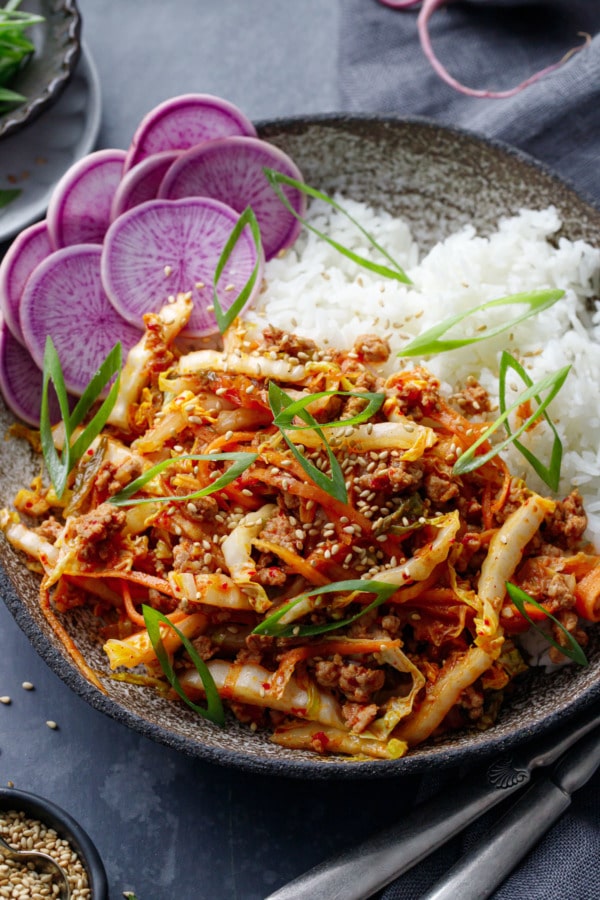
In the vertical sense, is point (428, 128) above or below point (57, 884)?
above

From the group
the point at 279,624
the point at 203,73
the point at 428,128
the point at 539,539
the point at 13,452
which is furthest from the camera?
the point at 203,73


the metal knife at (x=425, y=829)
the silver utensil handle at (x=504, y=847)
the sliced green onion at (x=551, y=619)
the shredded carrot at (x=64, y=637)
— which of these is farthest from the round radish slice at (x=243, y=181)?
the silver utensil handle at (x=504, y=847)

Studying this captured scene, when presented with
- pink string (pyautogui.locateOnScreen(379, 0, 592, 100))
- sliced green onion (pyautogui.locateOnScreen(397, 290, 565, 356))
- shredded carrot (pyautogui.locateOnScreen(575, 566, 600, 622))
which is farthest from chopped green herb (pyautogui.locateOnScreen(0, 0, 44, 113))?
shredded carrot (pyautogui.locateOnScreen(575, 566, 600, 622))

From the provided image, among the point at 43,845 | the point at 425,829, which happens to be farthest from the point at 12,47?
the point at 425,829

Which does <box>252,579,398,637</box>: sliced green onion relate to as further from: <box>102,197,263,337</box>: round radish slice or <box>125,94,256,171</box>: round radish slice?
<box>125,94,256,171</box>: round radish slice

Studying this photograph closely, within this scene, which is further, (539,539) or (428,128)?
(428,128)

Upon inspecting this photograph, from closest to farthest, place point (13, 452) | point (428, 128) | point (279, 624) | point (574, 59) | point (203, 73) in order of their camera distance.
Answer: point (279, 624), point (13, 452), point (428, 128), point (574, 59), point (203, 73)

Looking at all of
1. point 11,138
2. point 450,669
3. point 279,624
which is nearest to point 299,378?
point 279,624

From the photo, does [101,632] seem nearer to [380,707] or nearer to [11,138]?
[380,707]
